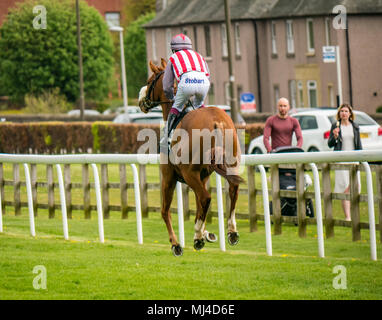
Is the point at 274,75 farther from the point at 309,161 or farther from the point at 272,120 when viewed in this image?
the point at 309,161

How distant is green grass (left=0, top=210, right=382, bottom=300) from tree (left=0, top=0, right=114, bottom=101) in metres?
63.8

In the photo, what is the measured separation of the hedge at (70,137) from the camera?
1516 inches

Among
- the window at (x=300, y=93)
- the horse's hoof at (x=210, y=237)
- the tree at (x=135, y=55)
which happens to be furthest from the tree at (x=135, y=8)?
the horse's hoof at (x=210, y=237)

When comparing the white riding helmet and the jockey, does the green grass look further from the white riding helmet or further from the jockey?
the white riding helmet

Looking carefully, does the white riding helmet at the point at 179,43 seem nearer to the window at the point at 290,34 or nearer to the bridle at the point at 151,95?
the bridle at the point at 151,95

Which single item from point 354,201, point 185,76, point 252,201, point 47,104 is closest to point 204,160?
point 185,76

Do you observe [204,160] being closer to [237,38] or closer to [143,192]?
[143,192]

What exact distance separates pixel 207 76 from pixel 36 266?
264cm

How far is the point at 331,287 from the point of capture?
31.0 feet

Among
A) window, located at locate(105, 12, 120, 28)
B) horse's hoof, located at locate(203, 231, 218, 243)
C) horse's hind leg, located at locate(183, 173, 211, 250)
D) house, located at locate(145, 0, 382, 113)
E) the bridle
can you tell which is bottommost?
horse's hoof, located at locate(203, 231, 218, 243)

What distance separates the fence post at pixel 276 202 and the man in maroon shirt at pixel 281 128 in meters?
1.34

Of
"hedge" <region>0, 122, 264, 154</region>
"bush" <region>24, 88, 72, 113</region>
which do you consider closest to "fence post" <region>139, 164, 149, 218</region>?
"hedge" <region>0, 122, 264, 154</region>

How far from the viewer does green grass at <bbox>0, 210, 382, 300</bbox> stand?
9396 millimetres
